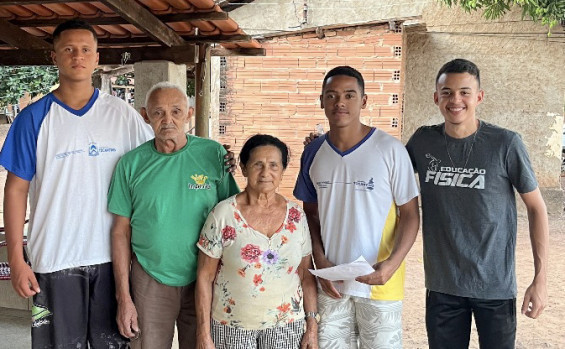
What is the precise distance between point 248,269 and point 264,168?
16.9 inches

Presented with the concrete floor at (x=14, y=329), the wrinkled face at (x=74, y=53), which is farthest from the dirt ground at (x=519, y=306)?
the wrinkled face at (x=74, y=53)

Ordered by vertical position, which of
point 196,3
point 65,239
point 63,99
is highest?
point 196,3

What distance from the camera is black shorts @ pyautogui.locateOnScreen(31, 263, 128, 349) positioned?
8.57ft

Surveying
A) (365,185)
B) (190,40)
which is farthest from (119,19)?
(365,185)

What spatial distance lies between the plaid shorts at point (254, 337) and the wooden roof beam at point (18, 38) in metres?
4.21

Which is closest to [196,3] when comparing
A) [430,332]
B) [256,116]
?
[430,332]

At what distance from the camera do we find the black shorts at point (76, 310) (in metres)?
2.61

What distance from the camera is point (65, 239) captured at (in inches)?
102

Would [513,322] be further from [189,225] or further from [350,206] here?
[189,225]

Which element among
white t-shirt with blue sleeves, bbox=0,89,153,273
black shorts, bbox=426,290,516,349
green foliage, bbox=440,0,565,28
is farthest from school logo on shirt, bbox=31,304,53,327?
green foliage, bbox=440,0,565,28

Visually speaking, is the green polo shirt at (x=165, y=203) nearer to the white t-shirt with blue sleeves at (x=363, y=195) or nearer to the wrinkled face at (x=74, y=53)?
the wrinkled face at (x=74, y=53)

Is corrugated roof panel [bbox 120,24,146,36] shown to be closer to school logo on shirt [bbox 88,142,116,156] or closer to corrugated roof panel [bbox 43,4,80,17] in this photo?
corrugated roof panel [bbox 43,4,80,17]

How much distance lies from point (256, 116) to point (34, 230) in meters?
7.46

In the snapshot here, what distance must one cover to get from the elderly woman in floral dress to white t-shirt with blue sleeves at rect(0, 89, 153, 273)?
→ 52 cm
